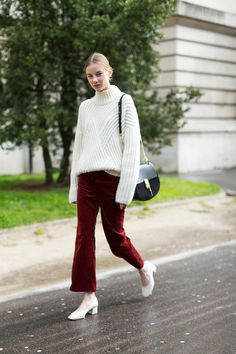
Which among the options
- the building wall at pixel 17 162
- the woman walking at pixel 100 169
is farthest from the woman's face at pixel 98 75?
the building wall at pixel 17 162

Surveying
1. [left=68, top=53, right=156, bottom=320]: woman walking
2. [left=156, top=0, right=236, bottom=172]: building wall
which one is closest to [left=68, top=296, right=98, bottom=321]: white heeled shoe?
[left=68, top=53, right=156, bottom=320]: woman walking

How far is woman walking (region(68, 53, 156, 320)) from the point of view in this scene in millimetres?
5273

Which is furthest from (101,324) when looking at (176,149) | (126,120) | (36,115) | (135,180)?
(176,149)

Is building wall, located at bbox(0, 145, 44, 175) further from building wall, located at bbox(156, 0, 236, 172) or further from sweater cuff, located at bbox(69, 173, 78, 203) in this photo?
sweater cuff, located at bbox(69, 173, 78, 203)

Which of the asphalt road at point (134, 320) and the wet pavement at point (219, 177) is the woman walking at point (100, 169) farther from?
the wet pavement at point (219, 177)

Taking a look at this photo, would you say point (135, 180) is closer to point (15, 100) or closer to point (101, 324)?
point (101, 324)

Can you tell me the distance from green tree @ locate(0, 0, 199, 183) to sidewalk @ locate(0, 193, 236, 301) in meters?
2.16

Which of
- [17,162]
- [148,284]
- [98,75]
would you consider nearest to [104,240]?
[148,284]

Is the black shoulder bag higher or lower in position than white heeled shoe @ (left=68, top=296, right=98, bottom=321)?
higher

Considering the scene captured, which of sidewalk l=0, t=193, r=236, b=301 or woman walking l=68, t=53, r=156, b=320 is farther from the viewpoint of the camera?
sidewalk l=0, t=193, r=236, b=301

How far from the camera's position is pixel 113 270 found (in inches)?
277

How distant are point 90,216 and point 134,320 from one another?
0.87 metres

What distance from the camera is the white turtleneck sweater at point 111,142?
17.3ft

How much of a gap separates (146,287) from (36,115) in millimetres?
6224
